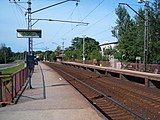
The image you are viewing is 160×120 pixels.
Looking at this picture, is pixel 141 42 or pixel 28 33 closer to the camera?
pixel 28 33

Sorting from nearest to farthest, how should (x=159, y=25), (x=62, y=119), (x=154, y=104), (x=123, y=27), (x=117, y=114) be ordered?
(x=62, y=119)
(x=117, y=114)
(x=154, y=104)
(x=159, y=25)
(x=123, y=27)

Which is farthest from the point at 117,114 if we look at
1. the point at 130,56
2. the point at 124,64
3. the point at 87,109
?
the point at 130,56

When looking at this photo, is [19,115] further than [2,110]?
No

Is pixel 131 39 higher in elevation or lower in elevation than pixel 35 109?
higher

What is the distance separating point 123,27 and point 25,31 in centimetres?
9224

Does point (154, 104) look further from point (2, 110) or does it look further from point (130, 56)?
point (130, 56)

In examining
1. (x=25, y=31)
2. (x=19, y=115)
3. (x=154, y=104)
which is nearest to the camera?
(x=19, y=115)

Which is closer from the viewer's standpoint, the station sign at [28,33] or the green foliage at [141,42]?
the station sign at [28,33]

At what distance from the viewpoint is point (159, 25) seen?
6075 cm

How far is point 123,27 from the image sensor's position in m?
112

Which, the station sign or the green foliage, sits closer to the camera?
the station sign

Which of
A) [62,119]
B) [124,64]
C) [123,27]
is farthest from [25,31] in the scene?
[123,27]

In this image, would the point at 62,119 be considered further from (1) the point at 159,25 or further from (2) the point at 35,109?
(1) the point at 159,25

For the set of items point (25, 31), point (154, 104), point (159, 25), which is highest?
point (159, 25)
